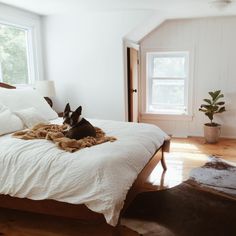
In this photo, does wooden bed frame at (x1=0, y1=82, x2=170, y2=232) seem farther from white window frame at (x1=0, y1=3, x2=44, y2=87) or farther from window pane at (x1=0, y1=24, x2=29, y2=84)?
white window frame at (x1=0, y1=3, x2=44, y2=87)

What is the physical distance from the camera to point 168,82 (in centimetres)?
526

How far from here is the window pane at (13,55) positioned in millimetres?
3940

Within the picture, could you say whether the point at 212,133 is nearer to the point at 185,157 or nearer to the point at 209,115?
the point at 209,115

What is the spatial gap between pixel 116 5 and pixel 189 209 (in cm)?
289

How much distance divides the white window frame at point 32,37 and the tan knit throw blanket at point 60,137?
1.86 m

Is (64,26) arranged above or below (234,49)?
above

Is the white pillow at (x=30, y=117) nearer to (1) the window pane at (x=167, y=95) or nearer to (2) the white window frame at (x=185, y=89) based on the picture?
(2) the white window frame at (x=185, y=89)

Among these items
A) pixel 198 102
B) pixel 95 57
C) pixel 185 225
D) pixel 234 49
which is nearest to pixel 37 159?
pixel 185 225

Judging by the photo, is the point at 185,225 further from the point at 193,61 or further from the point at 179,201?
the point at 193,61

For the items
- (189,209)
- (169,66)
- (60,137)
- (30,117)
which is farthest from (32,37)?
(189,209)

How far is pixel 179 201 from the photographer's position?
2641mm

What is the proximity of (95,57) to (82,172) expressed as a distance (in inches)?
113

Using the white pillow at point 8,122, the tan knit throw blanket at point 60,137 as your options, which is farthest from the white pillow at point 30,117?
the tan knit throw blanket at point 60,137

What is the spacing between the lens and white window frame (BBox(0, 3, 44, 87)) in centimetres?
405
